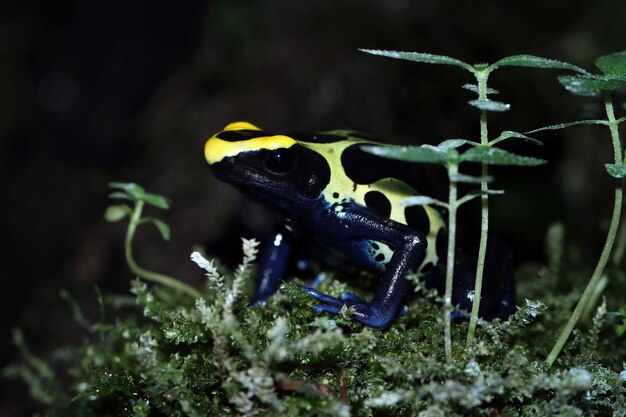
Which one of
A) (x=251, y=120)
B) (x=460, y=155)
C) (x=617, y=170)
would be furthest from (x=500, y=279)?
(x=251, y=120)

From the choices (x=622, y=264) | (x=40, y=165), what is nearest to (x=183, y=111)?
(x=40, y=165)

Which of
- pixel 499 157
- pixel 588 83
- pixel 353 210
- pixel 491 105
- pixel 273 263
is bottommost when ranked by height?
pixel 273 263

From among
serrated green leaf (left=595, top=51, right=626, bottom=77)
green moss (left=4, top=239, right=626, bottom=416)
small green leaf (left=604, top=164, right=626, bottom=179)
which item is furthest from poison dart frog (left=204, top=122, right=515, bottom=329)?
serrated green leaf (left=595, top=51, right=626, bottom=77)

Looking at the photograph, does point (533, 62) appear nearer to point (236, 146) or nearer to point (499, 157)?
point (499, 157)

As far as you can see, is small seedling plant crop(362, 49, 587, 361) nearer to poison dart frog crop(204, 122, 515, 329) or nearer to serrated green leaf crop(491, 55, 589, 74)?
serrated green leaf crop(491, 55, 589, 74)

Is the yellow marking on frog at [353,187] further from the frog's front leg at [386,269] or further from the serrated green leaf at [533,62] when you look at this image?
the serrated green leaf at [533,62]

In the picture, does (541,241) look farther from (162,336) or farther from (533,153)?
(162,336)
